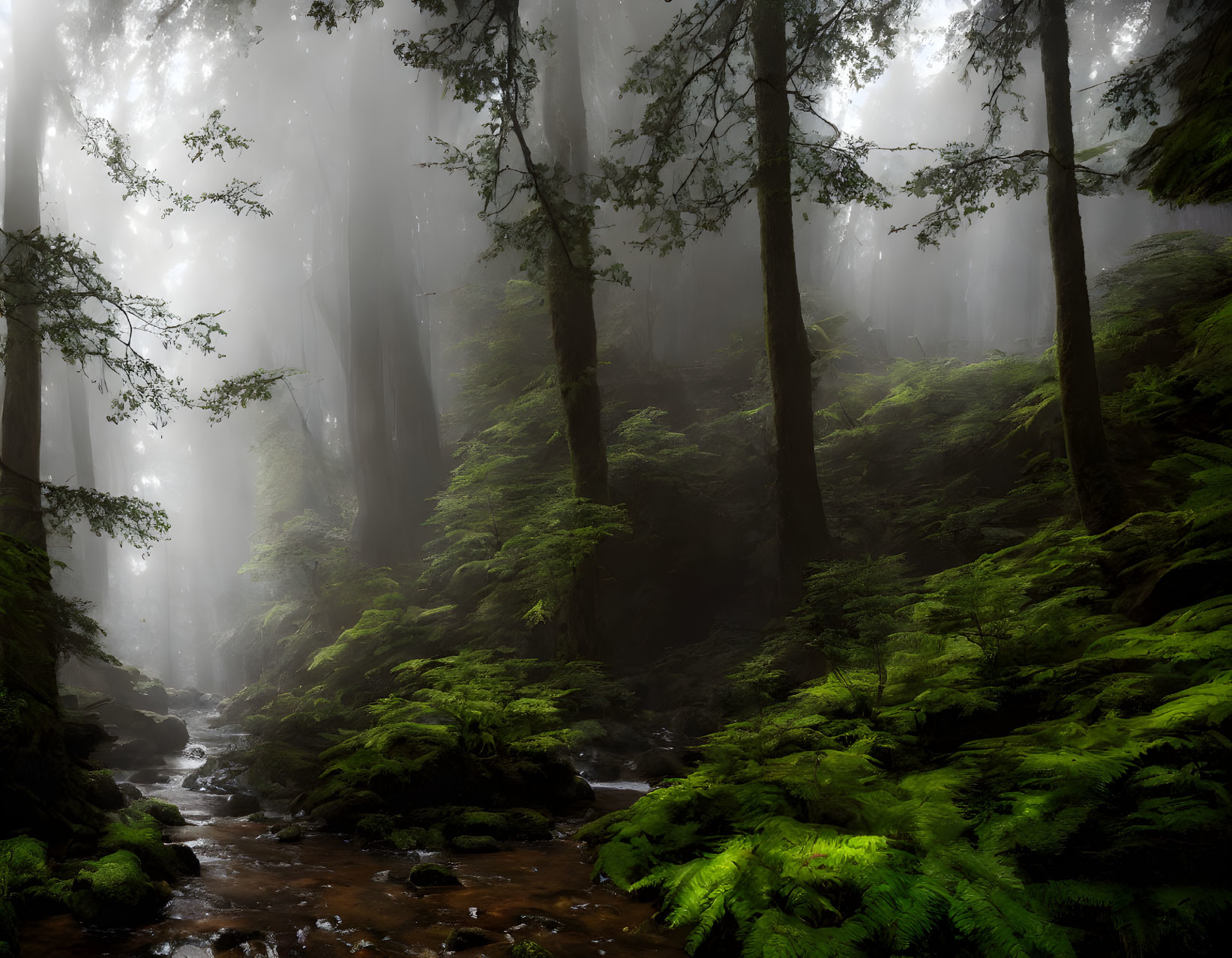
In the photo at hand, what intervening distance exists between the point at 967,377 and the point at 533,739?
12.0 m

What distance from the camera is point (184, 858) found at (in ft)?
16.4

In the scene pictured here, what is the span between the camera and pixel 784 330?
956cm

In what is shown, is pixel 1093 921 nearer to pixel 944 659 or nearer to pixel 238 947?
pixel 944 659

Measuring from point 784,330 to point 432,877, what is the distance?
7852 millimetres

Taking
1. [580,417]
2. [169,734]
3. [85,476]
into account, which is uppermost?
[85,476]

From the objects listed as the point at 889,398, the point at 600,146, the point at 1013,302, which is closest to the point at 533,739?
the point at 889,398

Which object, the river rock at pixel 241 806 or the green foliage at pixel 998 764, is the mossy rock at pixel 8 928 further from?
the river rock at pixel 241 806

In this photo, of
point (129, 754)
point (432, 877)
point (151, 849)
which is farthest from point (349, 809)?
point (129, 754)

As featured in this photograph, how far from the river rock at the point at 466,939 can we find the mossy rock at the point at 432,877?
40.8 inches

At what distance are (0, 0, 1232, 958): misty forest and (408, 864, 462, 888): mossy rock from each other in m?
0.19

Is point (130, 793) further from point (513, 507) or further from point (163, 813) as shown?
point (513, 507)

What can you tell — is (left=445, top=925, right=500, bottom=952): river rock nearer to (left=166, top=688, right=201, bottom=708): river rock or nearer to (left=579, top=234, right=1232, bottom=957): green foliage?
(left=579, top=234, right=1232, bottom=957): green foliage

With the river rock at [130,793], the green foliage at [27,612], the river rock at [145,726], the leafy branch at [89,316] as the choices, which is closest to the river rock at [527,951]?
the green foliage at [27,612]

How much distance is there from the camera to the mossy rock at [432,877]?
179 inches
